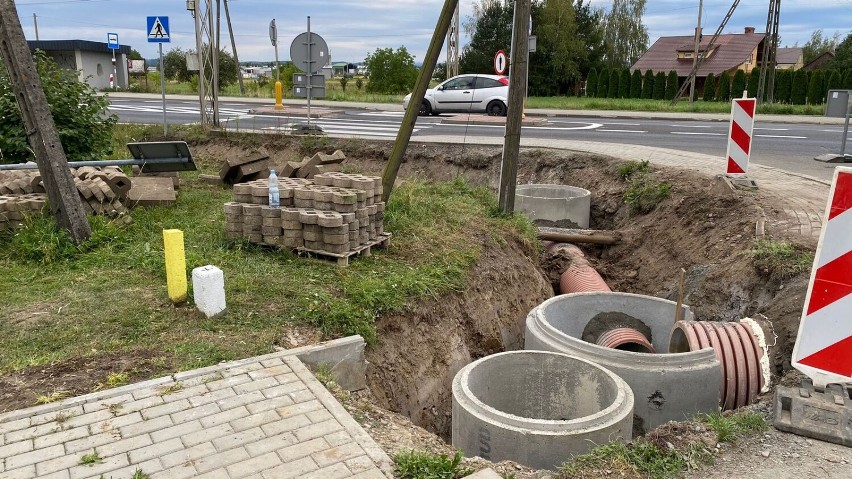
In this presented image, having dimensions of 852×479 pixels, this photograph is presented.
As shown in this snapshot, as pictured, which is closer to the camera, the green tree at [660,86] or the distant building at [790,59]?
the green tree at [660,86]

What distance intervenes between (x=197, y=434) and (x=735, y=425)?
127 inches

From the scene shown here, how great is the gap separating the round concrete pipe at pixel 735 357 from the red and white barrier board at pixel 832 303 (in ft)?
4.36

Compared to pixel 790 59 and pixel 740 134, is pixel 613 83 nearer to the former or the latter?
pixel 740 134

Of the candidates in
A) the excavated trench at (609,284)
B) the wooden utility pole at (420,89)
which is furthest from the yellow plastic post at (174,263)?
the wooden utility pole at (420,89)

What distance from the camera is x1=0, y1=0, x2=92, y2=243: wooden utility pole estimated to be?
20.9ft

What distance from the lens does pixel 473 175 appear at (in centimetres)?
1320

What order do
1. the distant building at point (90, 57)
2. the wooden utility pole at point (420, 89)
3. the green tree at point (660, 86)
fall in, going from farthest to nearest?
the distant building at point (90, 57) < the green tree at point (660, 86) < the wooden utility pole at point (420, 89)

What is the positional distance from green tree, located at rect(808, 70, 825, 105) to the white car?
653 inches

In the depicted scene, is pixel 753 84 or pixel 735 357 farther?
pixel 753 84

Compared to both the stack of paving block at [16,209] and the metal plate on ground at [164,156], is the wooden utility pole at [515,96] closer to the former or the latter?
the metal plate on ground at [164,156]

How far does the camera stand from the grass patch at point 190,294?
4964 mm

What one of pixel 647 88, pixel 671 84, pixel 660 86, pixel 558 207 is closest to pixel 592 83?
pixel 647 88

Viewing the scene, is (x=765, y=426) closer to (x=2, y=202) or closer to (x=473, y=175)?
(x=2, y=202)

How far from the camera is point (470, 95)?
75.4ft
